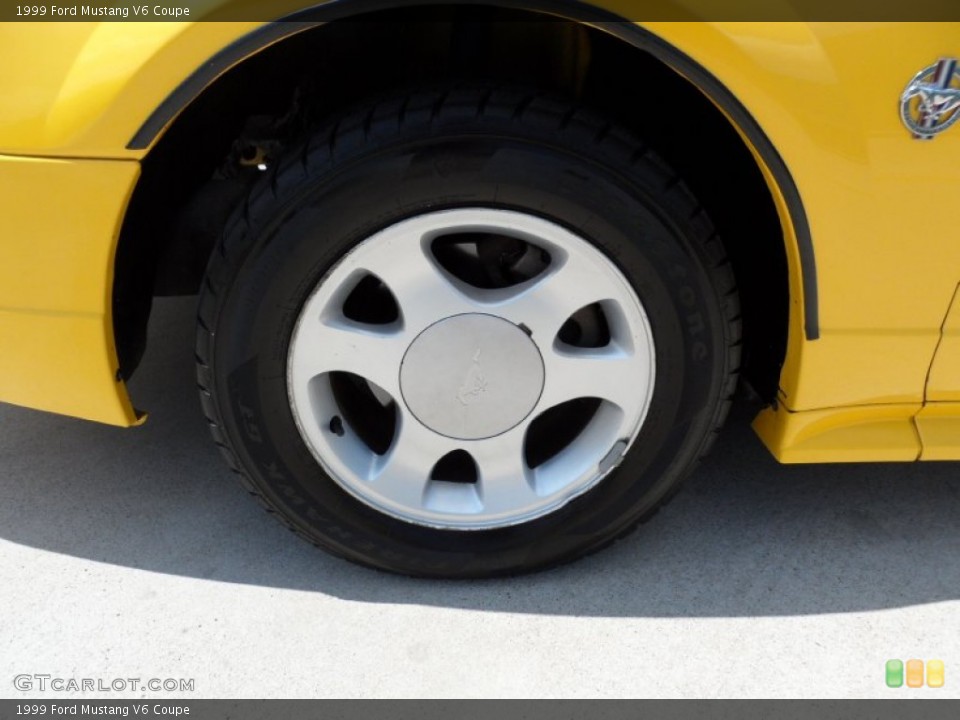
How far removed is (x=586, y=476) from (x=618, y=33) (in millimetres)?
789

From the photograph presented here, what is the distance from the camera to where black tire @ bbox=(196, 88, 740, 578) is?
1.43 meters

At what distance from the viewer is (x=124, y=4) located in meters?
1.34

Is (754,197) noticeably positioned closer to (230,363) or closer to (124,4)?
(230,363)

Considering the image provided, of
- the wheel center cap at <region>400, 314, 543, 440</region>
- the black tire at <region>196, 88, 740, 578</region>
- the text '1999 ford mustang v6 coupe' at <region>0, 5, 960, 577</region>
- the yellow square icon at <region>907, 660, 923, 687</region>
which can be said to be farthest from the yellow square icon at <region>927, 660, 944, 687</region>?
the wheel center cap at <region>400, 314, 543, 440</region>

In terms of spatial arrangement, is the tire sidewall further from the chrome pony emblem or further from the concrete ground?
the chrome pony emblem

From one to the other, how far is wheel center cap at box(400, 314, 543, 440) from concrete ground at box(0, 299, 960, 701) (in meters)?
0.37

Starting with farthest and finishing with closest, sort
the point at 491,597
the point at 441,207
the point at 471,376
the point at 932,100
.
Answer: the point at 491,597 < the point at 471,376 < the point at 441,207 < the point at 932,100

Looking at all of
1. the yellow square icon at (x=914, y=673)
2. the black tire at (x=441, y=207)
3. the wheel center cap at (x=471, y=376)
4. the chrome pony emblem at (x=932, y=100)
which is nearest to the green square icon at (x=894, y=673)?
the yellow square icon at (x=914, y=673)

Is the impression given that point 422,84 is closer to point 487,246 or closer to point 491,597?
point 487,246

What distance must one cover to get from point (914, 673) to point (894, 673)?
0.04m

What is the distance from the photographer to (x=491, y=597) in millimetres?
1732

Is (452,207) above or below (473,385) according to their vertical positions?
above

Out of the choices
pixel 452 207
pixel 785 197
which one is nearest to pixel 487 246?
pixel 452 207

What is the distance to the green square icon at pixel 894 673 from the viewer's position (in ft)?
5.13
